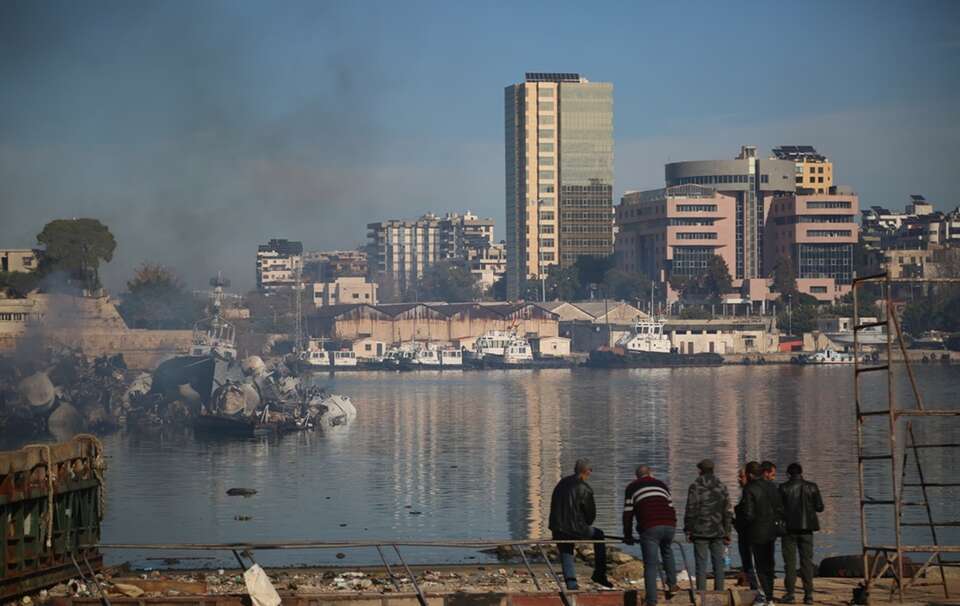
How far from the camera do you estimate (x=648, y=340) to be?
542ft

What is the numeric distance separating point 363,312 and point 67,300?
3022 inches

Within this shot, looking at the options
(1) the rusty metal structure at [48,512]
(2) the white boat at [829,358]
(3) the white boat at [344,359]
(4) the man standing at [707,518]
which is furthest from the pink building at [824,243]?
(4) the man standing at [707,518]

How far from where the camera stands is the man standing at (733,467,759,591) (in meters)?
17.4

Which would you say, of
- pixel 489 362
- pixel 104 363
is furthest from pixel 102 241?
pixel 489 362

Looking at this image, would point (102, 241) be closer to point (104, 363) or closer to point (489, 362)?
point (104, 363)

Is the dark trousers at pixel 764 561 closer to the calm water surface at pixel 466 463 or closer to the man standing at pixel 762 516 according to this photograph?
the man standing at pixel 762 516

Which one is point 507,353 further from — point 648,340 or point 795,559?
point 795,559

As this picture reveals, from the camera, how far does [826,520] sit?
33.9 metres

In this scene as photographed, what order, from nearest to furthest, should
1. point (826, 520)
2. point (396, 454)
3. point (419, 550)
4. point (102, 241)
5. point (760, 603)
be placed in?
1. point (760, 603)
2. point (419, 550)
3. point (826, 520)
4. point (396, 454)
5. point (102, 241)

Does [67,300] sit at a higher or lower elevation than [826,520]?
higher

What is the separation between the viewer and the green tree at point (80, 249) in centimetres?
12431

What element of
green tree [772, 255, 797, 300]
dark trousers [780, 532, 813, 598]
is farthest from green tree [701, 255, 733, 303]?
dark trousers [780, 532, 813, 598]

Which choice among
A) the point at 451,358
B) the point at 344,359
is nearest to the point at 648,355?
the point at 451,358

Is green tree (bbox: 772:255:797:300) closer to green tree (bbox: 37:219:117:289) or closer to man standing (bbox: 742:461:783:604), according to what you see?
green tree (bbox: 37:219:117:289)
